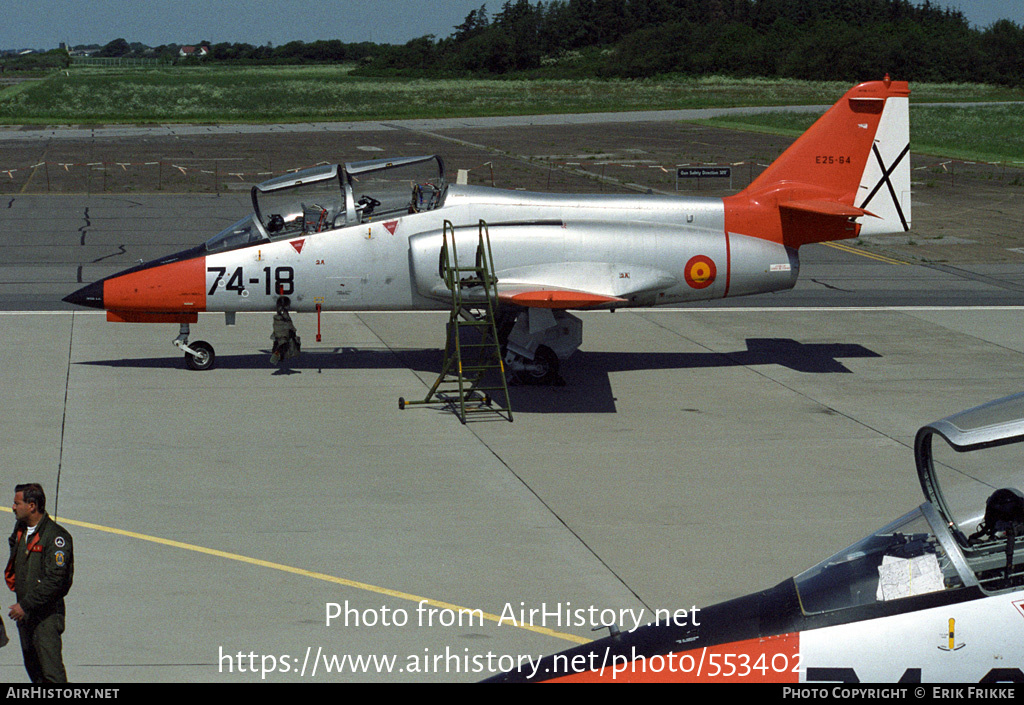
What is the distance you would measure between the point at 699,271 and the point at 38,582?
12.4 metres

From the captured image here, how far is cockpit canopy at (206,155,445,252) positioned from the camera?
1769 cm

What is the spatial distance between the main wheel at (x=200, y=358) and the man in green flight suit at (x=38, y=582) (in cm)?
1062

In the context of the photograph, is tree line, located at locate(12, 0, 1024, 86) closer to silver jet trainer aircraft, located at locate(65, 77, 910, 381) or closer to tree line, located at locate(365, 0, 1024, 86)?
tree line, located at locate(365, 0, 1024, 86)

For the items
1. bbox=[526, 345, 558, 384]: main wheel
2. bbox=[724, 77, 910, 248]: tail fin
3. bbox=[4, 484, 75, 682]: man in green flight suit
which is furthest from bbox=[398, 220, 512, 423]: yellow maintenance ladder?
bbox=[4, 484, 75, 682]: man in green flight suit

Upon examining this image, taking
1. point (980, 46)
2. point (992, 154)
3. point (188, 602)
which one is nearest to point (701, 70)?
point (980, 46)

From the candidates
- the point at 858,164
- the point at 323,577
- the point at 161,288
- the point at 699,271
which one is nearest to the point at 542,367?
the point at 699,271

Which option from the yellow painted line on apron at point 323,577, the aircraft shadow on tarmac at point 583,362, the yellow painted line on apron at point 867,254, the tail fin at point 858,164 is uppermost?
the tail fin at point 858,164

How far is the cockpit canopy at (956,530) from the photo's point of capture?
18.9ft

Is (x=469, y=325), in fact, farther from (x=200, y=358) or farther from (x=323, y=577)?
(x=323, y=577)

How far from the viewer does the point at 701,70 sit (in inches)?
5758

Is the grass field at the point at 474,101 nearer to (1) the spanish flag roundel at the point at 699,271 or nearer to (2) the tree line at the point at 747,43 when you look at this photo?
(2) the tree line at the point at 747,43

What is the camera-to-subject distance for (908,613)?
5676 mm

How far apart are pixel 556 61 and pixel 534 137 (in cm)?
11562

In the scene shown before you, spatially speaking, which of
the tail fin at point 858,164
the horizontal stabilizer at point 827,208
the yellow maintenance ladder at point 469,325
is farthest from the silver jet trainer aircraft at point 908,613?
the tail fin at point 858,164
